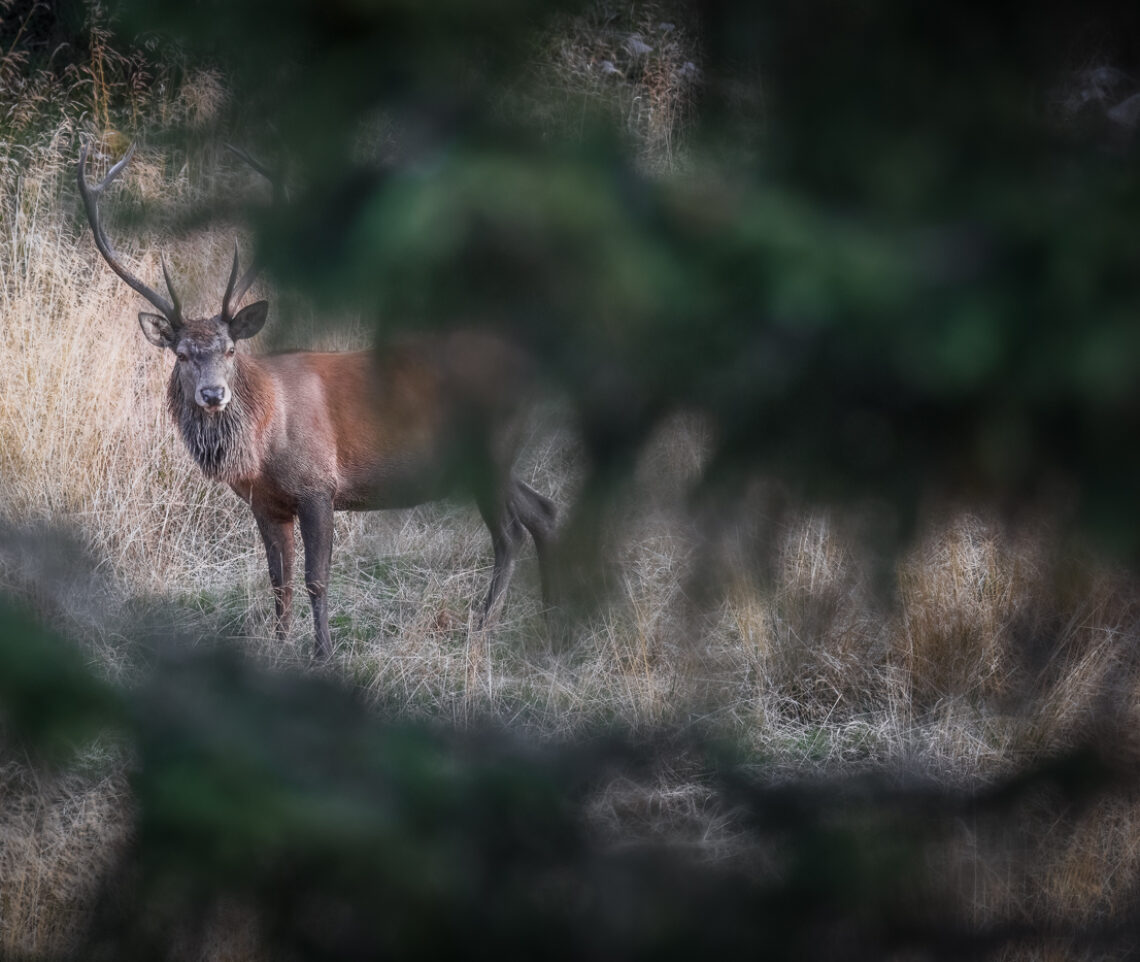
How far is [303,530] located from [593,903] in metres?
4.41

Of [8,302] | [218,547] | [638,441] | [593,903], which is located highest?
[638,441]

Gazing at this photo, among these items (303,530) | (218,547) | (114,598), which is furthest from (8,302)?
(114,598)

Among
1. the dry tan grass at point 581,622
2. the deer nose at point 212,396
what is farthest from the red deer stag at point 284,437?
the dry tan grass at point 581,622

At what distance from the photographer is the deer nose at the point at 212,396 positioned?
195 inches

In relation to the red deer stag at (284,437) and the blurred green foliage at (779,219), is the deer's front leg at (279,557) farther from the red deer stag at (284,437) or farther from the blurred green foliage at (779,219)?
the blurred green foliage at (779,219)

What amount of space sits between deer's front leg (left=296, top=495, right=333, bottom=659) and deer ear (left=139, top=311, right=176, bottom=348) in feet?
2.94

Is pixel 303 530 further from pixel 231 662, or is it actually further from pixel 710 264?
pixel 710 264

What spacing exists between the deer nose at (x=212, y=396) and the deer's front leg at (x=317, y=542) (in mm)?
646

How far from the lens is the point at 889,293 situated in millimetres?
854

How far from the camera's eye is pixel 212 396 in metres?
4.97

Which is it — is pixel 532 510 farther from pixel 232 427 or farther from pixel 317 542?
pixel 232 427

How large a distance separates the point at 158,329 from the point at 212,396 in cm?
40

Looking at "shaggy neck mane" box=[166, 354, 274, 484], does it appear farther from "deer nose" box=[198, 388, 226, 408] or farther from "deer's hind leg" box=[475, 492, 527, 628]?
"deer's hind leg" box=[475, 492, 527, 628]

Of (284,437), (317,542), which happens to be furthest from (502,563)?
(284,437)
